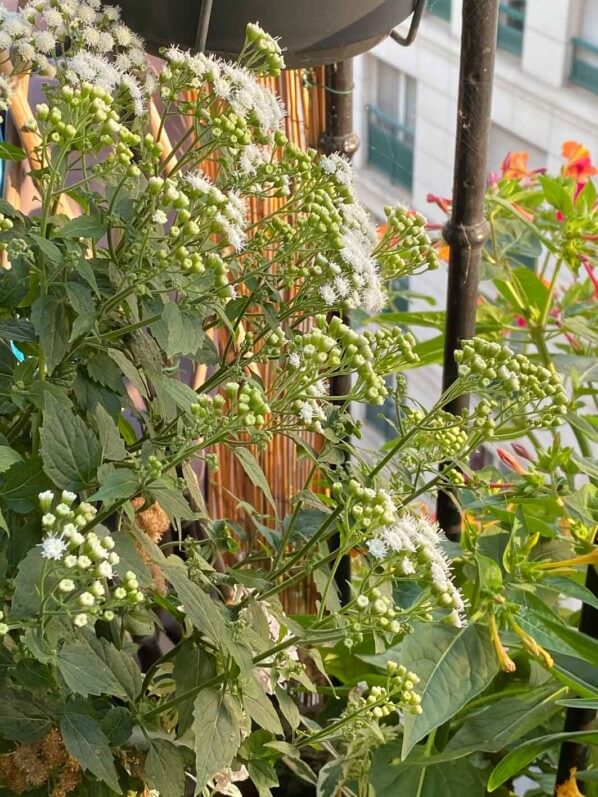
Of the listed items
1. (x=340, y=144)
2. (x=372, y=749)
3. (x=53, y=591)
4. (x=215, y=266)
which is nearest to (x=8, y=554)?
(x=53, y=591)

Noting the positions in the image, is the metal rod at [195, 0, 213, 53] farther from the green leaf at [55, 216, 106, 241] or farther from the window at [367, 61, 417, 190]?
the window at [367, 61, 417, 190]

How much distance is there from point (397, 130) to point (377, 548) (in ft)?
3.92

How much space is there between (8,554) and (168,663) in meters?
0.21

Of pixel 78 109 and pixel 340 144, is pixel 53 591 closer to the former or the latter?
pixel 78 109

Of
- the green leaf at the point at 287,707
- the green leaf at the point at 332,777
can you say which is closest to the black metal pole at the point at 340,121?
the green leaf at the point at 332,777

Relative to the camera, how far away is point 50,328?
1.99 feet

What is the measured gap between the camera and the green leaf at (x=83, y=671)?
560 mm

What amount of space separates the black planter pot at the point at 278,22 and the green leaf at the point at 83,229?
0.60 ft

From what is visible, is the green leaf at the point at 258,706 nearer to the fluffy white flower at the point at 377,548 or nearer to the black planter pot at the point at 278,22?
the fluffy white flower at the point at 377,548

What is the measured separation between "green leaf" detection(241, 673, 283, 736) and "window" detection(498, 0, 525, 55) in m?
1.19

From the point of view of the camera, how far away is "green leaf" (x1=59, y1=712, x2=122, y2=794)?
1.96 feet

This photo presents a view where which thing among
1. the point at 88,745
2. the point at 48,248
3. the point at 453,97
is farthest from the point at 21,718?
the point at 453,97

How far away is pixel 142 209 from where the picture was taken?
628 mm

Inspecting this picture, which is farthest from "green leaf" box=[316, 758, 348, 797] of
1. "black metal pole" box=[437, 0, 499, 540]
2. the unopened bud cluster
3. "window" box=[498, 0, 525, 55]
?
"window" box=[498, 0, 525, 55]
